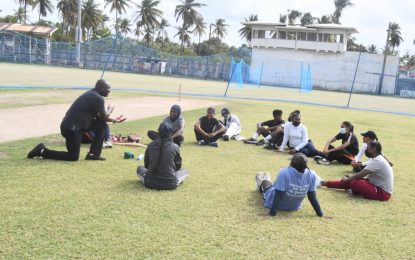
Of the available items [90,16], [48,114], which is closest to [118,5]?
[90,16]

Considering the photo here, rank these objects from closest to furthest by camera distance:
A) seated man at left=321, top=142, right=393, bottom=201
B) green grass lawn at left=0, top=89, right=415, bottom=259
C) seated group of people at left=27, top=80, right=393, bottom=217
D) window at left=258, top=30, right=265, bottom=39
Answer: green grass lawn at left=0, top=89, right=415, bottom=259 < seated group of people at left=27, top=80, right=393, bottom=217 < seated man at left=321, top=142, right=393, bottom=201 < window at left=258, top=30, right=265, bottom=39

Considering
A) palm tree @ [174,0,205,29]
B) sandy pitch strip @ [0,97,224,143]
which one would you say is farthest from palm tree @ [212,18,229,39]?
sandy pitch strip @ [0,97,224,143]

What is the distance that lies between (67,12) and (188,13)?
2076cm

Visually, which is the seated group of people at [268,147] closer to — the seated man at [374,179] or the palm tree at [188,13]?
the seated man at [374,179]

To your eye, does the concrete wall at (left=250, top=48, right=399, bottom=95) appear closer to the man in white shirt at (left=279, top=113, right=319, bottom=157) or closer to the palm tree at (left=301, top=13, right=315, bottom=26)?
the palm tree at (left=301, top=13, right=315, bottom=26)

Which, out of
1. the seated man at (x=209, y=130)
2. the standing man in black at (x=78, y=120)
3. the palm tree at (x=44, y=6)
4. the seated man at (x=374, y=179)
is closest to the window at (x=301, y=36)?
the palm tree at (x=44, y=6)

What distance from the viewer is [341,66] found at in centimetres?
5812

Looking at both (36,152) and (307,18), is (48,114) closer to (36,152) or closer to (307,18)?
(36,152)

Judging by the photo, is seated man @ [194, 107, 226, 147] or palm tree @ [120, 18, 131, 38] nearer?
seated man @ [194, 107, 226, 147]

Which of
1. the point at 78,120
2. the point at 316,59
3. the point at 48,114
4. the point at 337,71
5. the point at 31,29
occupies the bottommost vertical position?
the point at 48,114

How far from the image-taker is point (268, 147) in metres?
11.8

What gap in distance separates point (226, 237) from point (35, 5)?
80458 millimetres

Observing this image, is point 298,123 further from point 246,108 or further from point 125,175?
point 246,108

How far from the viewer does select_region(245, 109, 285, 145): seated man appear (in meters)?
11.8
